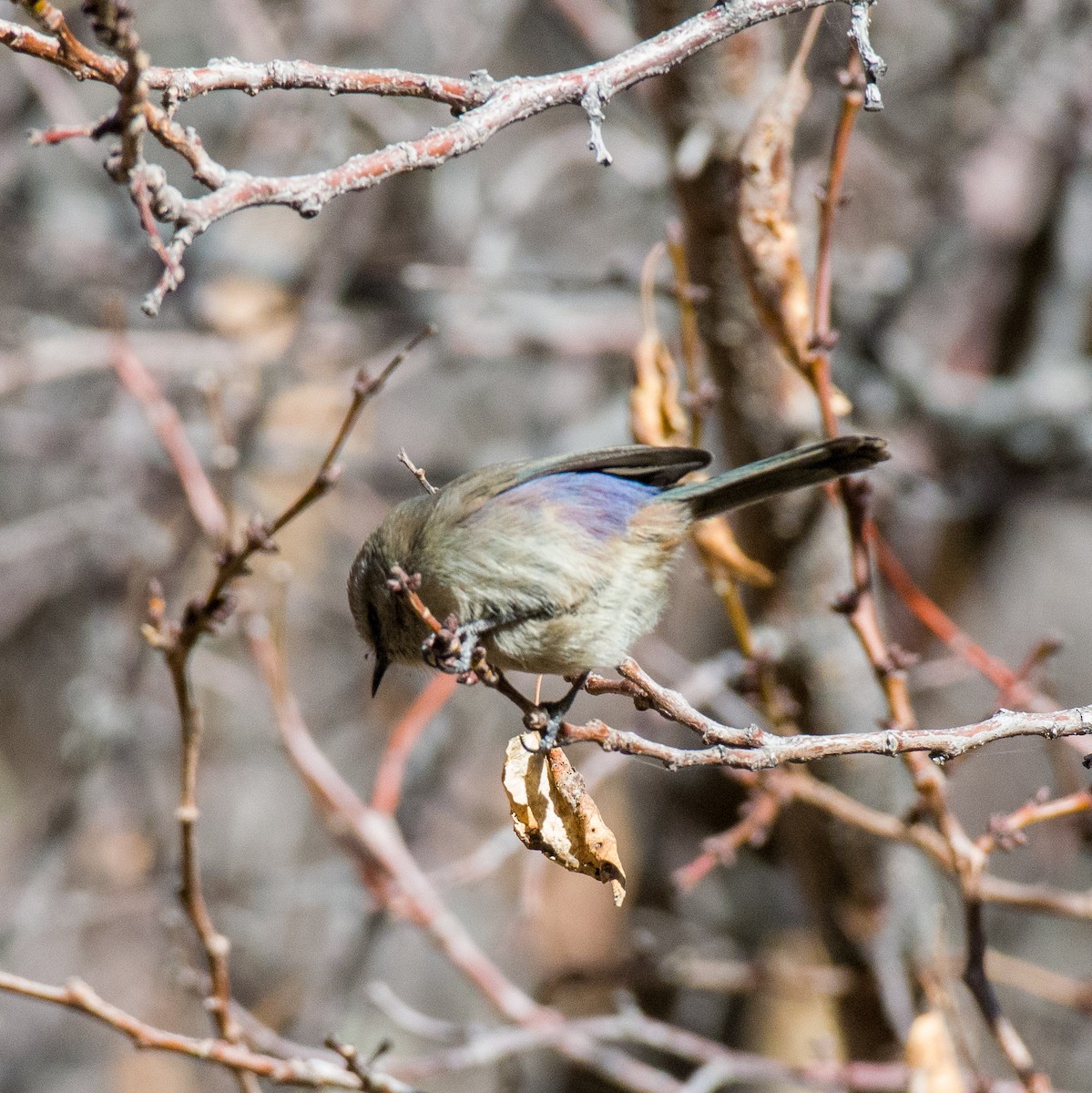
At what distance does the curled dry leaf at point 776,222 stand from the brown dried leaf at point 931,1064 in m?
1.20

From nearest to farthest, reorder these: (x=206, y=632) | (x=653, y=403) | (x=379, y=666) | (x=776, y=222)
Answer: (x=206, y=632)
(x=776, y=222)
(x=379, y=666)
(x=653, y=403)

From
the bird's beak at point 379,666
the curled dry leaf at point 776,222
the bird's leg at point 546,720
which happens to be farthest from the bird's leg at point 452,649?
the curled dry leaf at point 776,222

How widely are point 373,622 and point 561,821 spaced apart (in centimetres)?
81

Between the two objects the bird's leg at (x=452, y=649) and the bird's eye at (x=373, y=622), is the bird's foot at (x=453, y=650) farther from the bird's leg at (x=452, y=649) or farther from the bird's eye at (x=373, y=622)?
the bird's eye at (x=373, y=622)

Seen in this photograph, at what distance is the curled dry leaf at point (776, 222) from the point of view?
2.12 metres

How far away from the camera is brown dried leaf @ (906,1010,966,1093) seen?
2.22 m

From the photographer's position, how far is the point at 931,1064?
88.0 inches

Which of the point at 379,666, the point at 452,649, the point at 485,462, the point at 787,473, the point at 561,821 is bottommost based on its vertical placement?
the point at 561,821

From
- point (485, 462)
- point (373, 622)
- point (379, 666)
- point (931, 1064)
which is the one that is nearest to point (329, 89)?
point (373, 622)

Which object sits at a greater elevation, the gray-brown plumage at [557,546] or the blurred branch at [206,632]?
the gray-brown plumage at [557,546]

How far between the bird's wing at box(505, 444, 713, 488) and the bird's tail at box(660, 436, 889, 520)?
5cm

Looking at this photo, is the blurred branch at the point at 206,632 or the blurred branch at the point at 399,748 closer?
the blurred branch at the point at 206,632

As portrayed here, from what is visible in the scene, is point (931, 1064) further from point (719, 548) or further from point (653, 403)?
point (653, 403)

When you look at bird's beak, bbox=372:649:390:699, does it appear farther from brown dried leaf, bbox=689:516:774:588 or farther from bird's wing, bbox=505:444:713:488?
brown dried leaf, bbox=689:516:774:588
